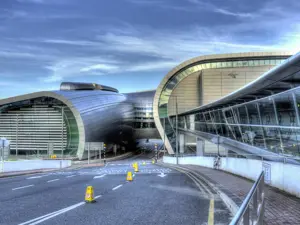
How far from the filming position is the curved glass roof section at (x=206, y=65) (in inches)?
3036

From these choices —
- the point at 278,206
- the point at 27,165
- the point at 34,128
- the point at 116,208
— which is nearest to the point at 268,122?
the point at 278,206

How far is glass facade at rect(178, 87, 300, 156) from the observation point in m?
13.5

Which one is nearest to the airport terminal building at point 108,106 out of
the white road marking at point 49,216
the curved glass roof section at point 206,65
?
the curved glass roof section at point 206,65

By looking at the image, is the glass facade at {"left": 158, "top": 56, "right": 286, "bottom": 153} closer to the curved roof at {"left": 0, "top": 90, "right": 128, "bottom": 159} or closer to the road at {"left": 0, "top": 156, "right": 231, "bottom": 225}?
the curved roof at {"left": 0, "top": 90, "right": 128, "bottom": 159}

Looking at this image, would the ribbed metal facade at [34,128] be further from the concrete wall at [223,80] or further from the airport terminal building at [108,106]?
the concrete wall at [223,80]

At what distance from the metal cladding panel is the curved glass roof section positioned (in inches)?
456

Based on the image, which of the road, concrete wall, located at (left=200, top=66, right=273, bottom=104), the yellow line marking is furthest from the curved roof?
the yellow line marking

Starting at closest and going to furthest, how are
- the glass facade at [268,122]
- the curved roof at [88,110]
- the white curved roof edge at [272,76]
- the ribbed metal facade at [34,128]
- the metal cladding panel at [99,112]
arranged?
the white curved roof edge at [272,76] < the glass facade at [268,122] < the curved roof at [88,110] < the metal cladding panel at [99,112] < the ribbed metal facade at [34,128]

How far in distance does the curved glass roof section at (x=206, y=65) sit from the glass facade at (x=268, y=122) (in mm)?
47073

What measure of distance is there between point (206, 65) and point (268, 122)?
202 feet

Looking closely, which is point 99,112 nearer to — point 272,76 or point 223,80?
point 223,80

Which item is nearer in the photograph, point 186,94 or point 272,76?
point 272,76

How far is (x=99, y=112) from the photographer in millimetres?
74812

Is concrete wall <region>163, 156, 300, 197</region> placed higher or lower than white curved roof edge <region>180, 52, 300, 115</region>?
lower
